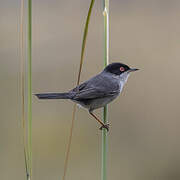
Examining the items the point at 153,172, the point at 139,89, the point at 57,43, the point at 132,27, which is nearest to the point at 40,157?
the point at 153,172

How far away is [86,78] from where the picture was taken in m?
5.98

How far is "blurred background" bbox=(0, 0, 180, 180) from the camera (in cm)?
500

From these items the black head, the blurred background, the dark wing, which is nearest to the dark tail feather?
the dark wing

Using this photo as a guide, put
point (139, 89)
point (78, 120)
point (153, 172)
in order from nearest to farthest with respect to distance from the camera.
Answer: point (153, 172), point (78, 120), point (139, 89)

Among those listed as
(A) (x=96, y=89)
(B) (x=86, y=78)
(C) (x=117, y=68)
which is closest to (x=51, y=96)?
(A) (x=96, y=89)

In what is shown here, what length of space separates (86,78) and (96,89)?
2.69 m

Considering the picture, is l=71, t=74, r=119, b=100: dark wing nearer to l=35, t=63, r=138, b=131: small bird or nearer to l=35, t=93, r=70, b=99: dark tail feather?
l=35, t=63, r=138, b=131: small bird

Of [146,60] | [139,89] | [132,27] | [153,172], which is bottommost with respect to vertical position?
[153,172]

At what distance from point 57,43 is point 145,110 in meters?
2.04

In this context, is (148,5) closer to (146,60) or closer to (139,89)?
(146,60)

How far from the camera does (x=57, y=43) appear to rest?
6.75 metres

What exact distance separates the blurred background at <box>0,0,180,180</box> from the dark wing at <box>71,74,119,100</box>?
1.81 m

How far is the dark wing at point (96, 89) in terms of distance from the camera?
3225 mm

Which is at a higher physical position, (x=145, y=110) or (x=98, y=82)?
(x=98, y=82)
